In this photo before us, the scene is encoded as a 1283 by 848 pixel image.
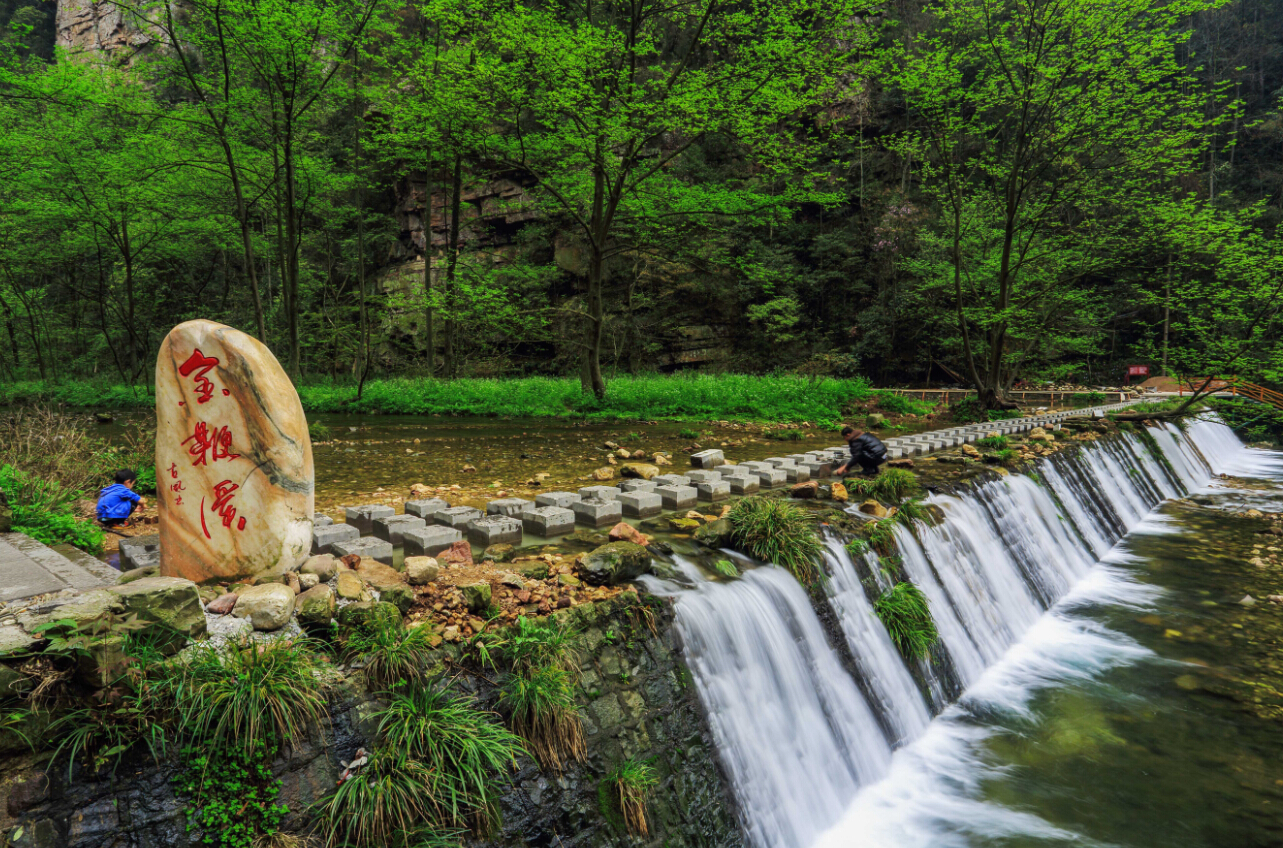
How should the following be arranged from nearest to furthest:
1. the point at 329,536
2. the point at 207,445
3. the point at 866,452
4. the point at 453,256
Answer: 1. the point at 207,445
2. the point at 329,536
3. the point at 866,452
4. the point at 453,256

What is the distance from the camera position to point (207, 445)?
342 centimetres

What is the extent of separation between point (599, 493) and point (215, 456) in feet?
11.3

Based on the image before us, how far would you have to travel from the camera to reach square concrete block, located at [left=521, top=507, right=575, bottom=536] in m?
5.31

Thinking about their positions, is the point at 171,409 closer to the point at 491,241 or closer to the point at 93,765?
the point at 93,765

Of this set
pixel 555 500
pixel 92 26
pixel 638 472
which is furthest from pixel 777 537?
pixel 92 26

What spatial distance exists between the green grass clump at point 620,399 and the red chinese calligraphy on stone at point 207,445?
1216 cm

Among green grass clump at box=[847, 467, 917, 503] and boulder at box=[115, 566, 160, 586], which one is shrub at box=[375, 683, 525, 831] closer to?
boulder at box=[115, 566, 160, 586]

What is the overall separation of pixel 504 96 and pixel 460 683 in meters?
13.8

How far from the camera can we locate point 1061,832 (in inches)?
157

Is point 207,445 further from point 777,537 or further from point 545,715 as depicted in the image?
point 777,537

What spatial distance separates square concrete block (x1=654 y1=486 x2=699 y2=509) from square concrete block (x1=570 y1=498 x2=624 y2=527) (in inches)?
31.9

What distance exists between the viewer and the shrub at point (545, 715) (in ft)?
9.53

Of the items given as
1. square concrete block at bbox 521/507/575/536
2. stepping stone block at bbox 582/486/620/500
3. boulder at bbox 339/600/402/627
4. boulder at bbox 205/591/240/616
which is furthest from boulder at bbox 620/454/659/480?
boulder at bbox 205/591/240/616

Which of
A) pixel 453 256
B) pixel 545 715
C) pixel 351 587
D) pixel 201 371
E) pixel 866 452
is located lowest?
pixel 545 715
